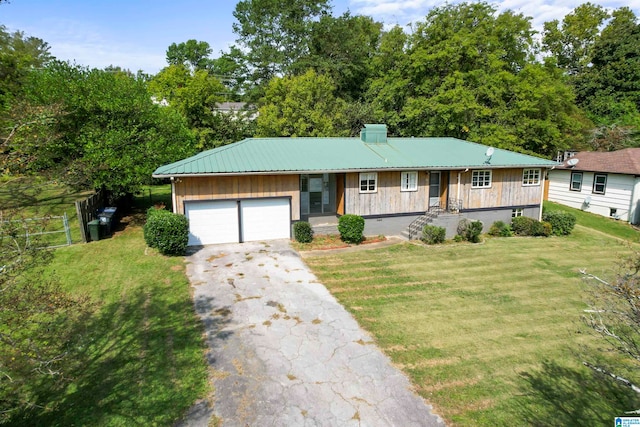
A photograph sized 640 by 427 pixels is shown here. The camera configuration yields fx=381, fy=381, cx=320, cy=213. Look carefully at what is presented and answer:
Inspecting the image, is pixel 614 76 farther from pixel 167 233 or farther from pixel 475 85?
pixel 167 233

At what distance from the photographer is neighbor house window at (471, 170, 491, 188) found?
→ 770 inches

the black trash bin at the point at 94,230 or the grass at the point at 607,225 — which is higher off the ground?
the black trash bin at the point at 94,230

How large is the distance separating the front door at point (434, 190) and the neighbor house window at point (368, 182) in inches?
136

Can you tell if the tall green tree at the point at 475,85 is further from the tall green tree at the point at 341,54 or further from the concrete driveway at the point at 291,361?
the concrete driveway at the point at 291,361

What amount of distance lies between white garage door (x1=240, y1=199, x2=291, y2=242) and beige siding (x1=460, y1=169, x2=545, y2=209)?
9108 mm

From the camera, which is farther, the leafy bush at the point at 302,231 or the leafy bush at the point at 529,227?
the leafy bush at the point at 529,227

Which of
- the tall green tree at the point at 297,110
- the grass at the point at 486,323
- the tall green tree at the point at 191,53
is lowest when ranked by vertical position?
the grass at the point at 486,323

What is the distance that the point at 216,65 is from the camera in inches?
2499

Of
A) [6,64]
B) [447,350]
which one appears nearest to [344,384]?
[447,350]

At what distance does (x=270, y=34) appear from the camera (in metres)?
38.8

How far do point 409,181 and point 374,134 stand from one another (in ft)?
12.4

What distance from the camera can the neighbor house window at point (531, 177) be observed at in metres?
20.4

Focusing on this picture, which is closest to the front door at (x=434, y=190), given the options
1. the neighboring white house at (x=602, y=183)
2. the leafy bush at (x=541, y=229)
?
the leafy bush at (x=541, y=229)

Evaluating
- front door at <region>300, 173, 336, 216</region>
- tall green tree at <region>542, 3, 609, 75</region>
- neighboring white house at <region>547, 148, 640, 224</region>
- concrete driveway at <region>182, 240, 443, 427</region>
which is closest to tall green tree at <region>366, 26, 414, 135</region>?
neighboring white house at <region>547, 148, 640, 224</region>
